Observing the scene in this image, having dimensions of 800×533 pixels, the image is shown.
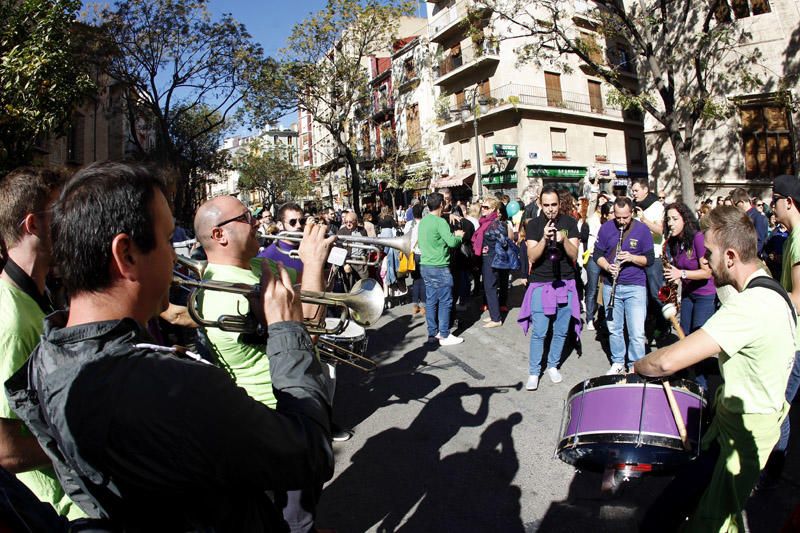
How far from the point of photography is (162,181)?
1.32m

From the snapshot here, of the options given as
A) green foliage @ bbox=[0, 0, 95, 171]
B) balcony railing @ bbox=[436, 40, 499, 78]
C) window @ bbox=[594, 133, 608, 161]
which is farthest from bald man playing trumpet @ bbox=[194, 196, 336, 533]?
window @ bbox=[594, 133, 608, 161]

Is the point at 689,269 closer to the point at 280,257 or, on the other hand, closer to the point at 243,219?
the point at 280,257

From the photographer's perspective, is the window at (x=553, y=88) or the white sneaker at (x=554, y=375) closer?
the white sneaker at (x=554, y=375)

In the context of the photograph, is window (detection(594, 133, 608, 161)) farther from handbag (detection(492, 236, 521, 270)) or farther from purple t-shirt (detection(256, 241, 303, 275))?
purple t-shirt (detection(256, 241, 303, 275))

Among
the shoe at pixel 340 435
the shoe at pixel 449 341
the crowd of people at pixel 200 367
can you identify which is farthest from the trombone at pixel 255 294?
the shoe at pixel 449 341

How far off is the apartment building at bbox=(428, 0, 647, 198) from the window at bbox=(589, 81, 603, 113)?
0.18ft

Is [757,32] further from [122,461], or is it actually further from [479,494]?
[122,461]

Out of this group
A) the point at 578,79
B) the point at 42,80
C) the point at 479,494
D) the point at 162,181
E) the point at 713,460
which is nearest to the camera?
the point at 162,181

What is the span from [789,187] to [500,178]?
2450cm

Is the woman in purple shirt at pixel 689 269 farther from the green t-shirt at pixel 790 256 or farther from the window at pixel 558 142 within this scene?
the window at pixel 558 142

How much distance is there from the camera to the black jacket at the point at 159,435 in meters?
0.98

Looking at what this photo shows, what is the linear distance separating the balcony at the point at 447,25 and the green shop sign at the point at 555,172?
839 cm

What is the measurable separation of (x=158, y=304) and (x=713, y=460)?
2.31m

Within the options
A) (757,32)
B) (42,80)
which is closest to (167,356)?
(42,80)
